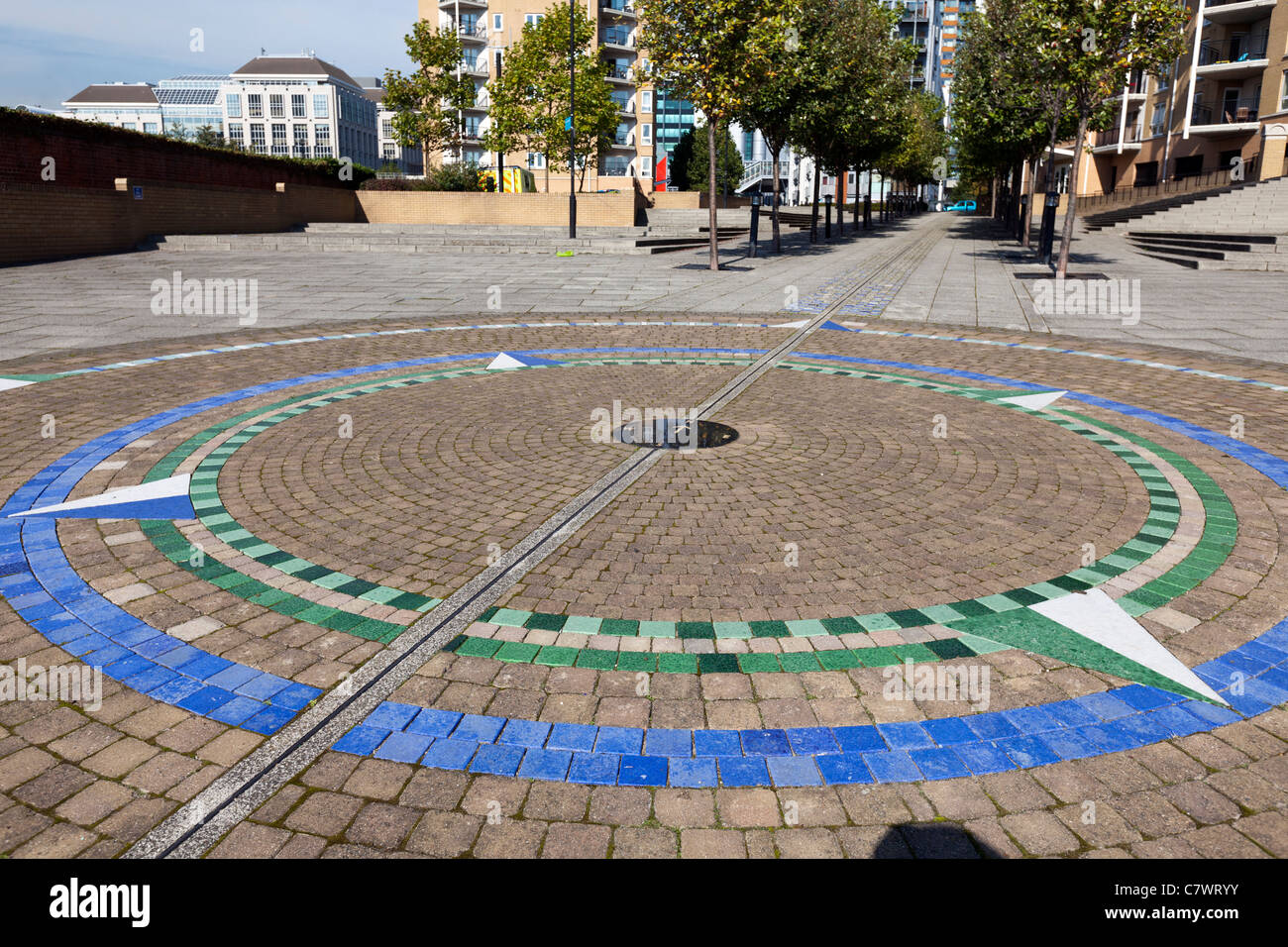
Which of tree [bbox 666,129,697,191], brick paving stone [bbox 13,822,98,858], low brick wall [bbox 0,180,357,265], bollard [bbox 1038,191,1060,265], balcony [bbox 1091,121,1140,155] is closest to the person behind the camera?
brick paving stone [bbox 13,822,98,858]

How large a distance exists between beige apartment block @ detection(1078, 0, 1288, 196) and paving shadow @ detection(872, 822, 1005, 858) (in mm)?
50540

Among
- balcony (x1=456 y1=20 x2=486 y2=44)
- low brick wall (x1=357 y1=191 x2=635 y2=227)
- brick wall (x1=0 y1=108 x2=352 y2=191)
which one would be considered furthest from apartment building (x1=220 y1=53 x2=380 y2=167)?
brick wall (x1=0 y1=108 x2=352 y2=191)

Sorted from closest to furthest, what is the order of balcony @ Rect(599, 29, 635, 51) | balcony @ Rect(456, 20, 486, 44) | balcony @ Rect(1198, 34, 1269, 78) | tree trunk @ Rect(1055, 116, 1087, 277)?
tree trunk @ Rect(1055, 116, 1087, 277) < balcony @ Rect(1198, 34, 1269, 78) < balcony @ Rect(456, 20, 486, 44) < balcony @ Rect(599, 29, 635, 51)

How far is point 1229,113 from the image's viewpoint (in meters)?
51.2

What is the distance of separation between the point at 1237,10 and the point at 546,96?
40.1 m

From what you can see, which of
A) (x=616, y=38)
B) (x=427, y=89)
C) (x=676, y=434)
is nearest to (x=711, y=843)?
(x=676, y=434)

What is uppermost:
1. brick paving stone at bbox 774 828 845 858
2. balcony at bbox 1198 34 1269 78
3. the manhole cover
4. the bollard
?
balcony at bbox 1198 34 1269 78

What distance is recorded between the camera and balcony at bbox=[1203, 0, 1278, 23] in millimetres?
47844

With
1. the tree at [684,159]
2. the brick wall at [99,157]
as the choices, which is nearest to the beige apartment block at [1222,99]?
the tree at [684,159]

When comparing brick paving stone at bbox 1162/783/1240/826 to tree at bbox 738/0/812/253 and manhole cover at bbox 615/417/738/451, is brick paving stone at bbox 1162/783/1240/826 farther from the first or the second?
tree at bbox 738/0/812/253

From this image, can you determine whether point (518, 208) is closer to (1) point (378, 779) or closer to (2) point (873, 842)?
(1) point (378, 779)

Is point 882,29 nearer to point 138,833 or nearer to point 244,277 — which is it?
point 244,277

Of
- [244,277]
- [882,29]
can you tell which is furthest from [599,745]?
[882,29]

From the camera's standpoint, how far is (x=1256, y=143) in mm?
48750
